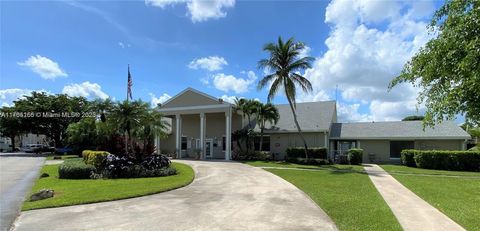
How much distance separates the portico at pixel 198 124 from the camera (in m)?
32.8

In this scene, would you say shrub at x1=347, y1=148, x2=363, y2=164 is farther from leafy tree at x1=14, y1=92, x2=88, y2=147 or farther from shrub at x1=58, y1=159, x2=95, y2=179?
leafy tree at x1=14, y1=92, x2=88, y2=147

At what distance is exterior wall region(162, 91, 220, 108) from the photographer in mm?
33406

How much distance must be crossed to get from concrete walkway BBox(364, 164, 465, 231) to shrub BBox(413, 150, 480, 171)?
12.5 m

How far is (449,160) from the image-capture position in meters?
24.1

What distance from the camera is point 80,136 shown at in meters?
40.8

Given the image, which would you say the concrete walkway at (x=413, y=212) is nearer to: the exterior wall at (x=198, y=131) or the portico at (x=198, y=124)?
the portico at (x=198, y=124)

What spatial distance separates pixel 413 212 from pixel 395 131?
22398 millimetres

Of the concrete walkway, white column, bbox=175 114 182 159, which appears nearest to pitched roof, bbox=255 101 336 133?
white column, bbox=175 114 182 159

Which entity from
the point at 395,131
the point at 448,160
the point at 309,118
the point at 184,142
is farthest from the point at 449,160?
the point at 184,142

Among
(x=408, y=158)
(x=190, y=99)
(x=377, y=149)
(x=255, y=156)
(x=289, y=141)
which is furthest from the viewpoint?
(x=190, y=99)

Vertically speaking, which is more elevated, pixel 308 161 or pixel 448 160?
pixel 448 160

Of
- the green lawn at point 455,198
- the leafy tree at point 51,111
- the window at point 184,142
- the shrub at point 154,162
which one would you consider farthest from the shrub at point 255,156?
the leafy tree at point 51,111

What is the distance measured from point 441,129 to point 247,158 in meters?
15.3

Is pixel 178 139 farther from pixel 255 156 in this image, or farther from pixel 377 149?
pixel 377 149
